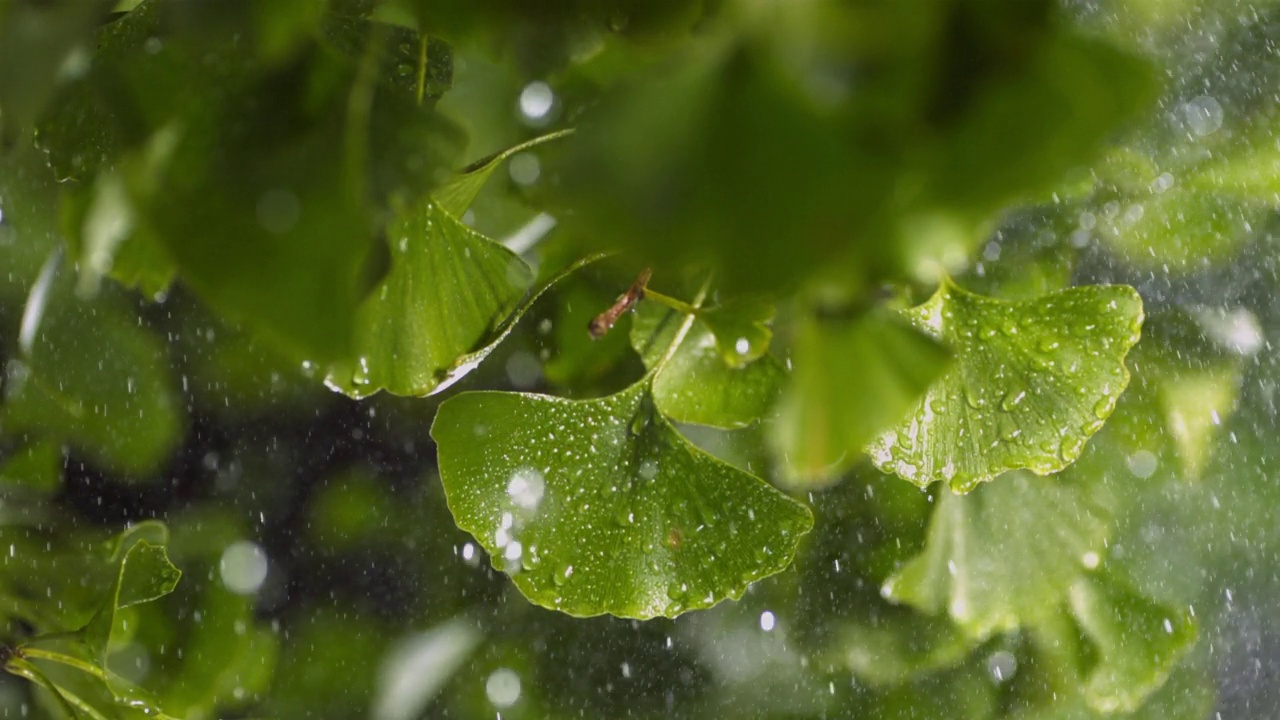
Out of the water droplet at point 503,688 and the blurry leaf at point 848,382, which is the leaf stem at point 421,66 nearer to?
the blurry leaf at point 848,382

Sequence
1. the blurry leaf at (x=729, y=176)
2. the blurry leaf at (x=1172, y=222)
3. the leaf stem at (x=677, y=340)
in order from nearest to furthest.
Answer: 1. the blurry leaf at (x=729, y=176)
2. the leaf stem at (x=677, y=340)
3. the blurry leaf at (x=1172, y=222)

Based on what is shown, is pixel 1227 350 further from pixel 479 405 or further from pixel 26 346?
pixel 26 346

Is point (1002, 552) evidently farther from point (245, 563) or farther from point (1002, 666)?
point (245, 563)

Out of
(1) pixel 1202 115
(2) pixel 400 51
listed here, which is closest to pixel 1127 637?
(1) pixel 1202 115

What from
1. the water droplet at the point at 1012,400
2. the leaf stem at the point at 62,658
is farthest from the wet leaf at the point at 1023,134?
the leaf stem at the point at 62,658

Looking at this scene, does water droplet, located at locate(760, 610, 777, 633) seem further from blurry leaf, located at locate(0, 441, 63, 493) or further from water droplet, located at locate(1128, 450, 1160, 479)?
blurry leaf, located at locate(0, 441, 63, 493)

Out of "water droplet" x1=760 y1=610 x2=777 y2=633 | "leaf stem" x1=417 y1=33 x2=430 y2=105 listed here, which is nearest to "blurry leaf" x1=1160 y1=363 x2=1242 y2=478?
"water droplet" x1=760 y1=610 x2=777 y2=633
